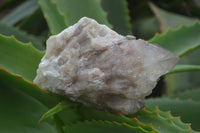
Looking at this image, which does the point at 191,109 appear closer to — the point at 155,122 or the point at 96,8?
the point at 155,122

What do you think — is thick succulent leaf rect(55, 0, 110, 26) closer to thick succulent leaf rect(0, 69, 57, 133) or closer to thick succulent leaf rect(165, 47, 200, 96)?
thick succulent leaf rect(0, 69, 57, 133)

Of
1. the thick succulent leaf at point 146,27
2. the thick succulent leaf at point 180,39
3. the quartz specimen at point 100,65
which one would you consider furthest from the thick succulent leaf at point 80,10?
the thick succulent leaf at point 146,27

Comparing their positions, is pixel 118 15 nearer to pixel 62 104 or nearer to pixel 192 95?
pixel 192 95

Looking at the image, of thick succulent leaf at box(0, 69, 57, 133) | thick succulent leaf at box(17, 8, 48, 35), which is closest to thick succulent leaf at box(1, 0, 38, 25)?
thick succulent leaf at box(17, 8, 48, 35)

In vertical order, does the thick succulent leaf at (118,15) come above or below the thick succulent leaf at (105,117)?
above

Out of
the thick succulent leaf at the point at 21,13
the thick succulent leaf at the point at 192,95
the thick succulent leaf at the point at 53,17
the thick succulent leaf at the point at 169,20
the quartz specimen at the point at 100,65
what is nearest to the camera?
the quartz specimen at the point at 100,65

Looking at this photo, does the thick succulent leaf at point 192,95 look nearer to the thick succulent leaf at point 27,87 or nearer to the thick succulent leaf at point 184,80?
the thick succulent leaf at point 184,80

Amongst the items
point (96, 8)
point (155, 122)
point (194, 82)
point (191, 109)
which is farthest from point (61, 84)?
point (194, 82)
